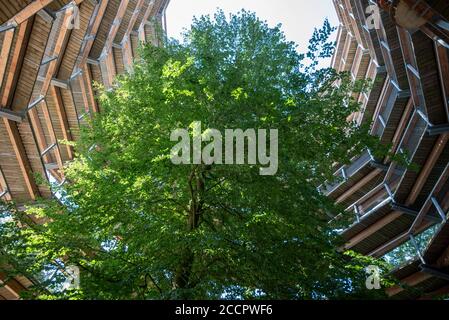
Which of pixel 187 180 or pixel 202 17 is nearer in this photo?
pixel 187 180

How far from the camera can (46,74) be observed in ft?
53.2

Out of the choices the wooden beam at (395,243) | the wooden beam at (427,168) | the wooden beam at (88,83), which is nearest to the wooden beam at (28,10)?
the wooden beam at (88,83)

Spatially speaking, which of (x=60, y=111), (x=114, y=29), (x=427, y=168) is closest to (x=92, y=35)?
(x=114, y=29)

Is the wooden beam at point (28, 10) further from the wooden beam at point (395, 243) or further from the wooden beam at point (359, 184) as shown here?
the wooden beam at point (359, 184)

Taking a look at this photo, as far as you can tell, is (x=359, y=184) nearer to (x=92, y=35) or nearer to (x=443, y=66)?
(x=443, y=66)

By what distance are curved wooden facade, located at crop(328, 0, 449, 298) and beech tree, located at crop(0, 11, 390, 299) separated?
1.87m

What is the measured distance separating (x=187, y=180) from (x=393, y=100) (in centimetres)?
1606

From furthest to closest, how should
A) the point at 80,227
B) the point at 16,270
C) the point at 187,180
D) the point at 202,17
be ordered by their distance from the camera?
the point at 202,17 → the point at 187,180 → the point at 80,227 → the point at 16,270

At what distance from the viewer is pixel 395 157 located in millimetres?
7949

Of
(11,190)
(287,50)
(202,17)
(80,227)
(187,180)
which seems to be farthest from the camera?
(11,190)

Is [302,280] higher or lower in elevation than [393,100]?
lower
